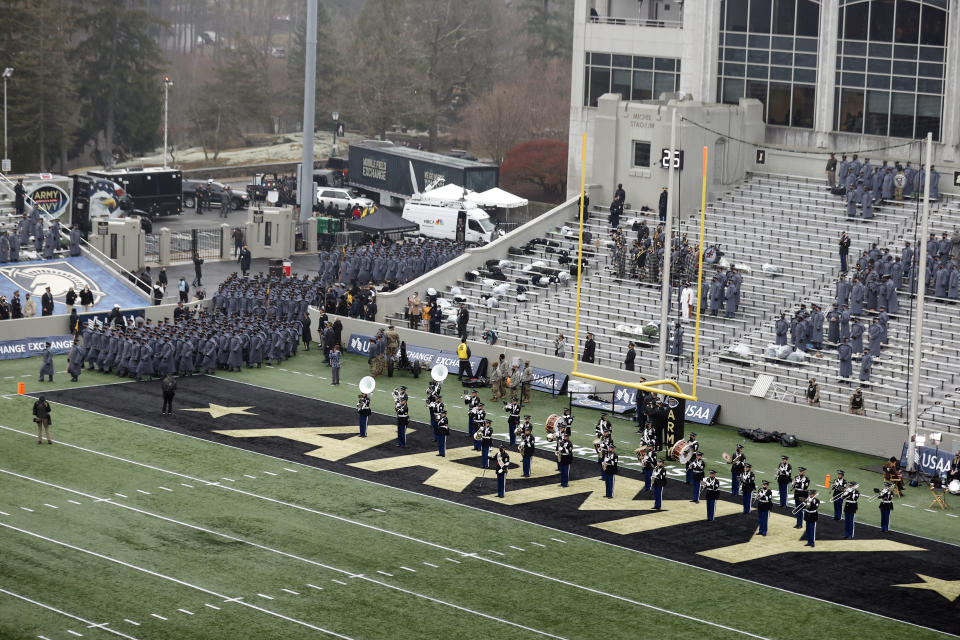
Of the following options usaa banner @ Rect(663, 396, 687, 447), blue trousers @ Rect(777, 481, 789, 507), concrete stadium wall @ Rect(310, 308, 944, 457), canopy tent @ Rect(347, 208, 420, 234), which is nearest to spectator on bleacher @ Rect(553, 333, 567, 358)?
concrete stadium wall @ Rect(310, 308, 944, 457)

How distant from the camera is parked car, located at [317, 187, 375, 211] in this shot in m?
68.4

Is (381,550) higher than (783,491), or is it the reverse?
(783,491)

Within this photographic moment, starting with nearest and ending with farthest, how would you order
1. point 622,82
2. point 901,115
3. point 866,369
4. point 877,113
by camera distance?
point 866,369 → point 901,115 → point 877,113 → point 622,82

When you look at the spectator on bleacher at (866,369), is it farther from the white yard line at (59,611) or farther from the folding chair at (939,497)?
the white yard line at (59,611)

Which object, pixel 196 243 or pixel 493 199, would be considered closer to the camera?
pixel 196 243

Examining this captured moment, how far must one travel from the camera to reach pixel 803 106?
5303 centimetres

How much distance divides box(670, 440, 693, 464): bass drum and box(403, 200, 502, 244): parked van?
24.4m

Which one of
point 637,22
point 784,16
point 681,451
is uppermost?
point 637,22

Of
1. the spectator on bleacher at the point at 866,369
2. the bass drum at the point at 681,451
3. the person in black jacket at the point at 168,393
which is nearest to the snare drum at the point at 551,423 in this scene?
the bass drum at the point at 681,451

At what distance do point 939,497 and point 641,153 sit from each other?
71.1ft

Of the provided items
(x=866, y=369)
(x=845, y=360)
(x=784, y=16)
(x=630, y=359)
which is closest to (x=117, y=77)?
(x=784, y=16)

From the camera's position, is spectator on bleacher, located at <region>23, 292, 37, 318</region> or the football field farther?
spectator on bleacher, located at <region>23, 292, 37, 318</region>

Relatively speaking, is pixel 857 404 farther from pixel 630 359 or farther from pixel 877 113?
pixel 877 113

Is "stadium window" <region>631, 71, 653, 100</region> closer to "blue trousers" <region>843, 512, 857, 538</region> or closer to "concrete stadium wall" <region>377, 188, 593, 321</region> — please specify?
"concrete stadium wall" <region>377, 188, 593, 321</region>
